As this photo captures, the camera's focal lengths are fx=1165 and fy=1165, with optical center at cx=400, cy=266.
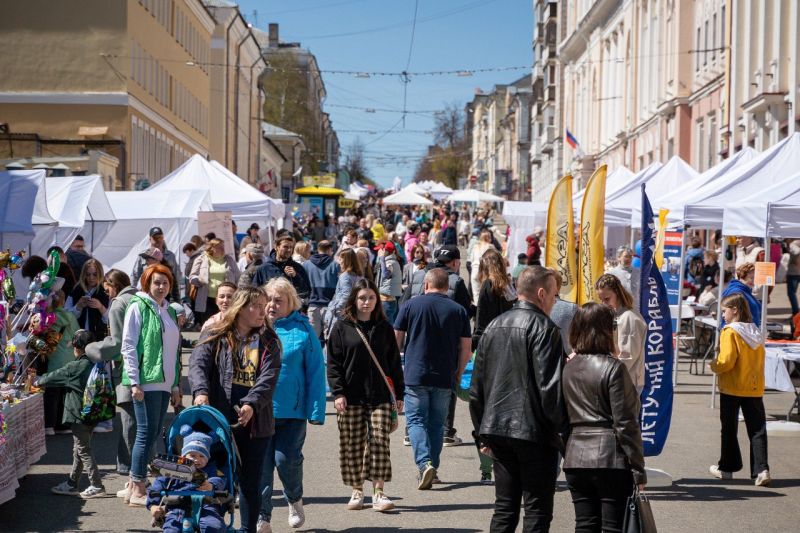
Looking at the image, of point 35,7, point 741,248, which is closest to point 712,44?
point 741,248

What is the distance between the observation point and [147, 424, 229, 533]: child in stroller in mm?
6004

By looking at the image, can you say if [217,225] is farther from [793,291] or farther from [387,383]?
[387,383]

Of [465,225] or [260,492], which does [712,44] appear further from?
[260,492]

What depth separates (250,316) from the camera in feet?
22.4

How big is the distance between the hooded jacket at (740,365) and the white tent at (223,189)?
1630cm

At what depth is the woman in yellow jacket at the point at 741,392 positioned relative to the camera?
31.6 feet

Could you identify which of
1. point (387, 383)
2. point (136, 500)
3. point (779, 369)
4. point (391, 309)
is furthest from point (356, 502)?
point (391, 309)

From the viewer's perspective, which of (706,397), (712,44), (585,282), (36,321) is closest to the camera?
(36,321)

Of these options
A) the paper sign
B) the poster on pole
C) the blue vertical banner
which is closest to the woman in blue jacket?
the blue vertical banner

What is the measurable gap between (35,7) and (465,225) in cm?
2486

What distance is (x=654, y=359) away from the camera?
967 cm

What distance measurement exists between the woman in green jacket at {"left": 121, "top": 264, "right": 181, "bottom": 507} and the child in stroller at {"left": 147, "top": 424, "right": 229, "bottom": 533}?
2.11 metres

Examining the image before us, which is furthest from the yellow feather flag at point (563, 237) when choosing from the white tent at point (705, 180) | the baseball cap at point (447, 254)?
the white tent at point (705, 180)

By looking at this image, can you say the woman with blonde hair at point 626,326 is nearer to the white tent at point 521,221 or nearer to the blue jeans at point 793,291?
the blue jeans at point 793,291
